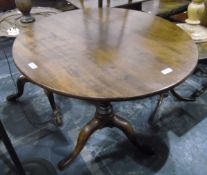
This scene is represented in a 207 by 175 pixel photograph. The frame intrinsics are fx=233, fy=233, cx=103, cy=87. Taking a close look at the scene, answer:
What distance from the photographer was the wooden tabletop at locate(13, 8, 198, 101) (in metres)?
0.81

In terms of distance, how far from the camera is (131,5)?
1.81 meters

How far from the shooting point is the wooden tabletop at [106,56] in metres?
0.81

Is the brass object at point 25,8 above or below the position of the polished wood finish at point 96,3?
above

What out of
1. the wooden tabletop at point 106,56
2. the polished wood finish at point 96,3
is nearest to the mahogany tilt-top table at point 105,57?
the wooden tabletop at point 106,56

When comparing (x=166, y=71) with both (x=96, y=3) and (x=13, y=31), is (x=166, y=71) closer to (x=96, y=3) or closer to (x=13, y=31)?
(x=13, y=31)

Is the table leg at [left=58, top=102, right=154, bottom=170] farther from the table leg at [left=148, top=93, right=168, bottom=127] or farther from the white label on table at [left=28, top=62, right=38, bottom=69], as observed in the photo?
the white label on table at [left=28, top=62, right=38, bottom=69]

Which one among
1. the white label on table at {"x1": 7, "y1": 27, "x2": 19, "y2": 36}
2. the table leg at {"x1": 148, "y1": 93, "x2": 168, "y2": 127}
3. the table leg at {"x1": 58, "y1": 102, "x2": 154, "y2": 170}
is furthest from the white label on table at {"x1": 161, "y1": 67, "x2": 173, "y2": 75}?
the white label on table at {"x1": 7, "y1": 27, "x2": 19, "y2": 36}

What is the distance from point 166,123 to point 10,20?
4.02 feet

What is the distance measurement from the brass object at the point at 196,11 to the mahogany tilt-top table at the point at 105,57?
33 cm

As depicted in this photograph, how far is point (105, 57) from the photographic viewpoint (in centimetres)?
96

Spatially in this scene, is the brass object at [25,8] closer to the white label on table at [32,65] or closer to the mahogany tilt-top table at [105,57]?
the mahogany tilt-top table at [105,57]

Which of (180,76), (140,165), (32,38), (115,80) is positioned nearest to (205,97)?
(140,165)

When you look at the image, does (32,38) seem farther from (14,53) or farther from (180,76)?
(180,76)

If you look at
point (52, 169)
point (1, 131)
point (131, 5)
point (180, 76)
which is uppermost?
point (180, 76)
